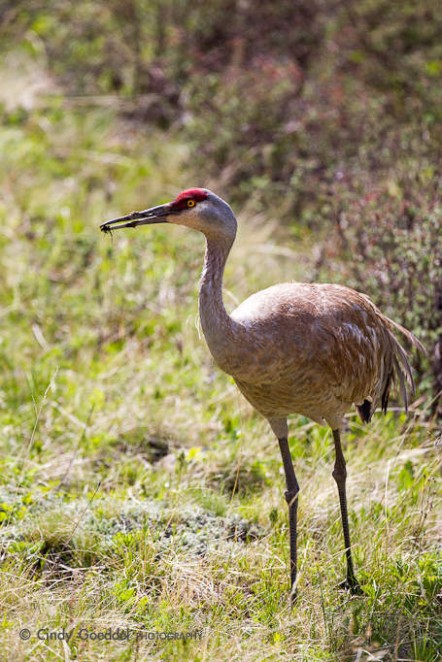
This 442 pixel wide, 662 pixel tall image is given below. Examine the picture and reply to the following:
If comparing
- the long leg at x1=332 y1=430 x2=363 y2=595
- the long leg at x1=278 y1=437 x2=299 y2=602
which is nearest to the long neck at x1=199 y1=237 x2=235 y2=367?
the long leg at x1=278 y1=437 x2=299 y2=602

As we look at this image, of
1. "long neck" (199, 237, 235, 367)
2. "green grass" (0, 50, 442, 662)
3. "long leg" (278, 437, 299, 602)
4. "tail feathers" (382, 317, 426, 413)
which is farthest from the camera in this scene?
"tail feathers" (382, 317, 426, 413)

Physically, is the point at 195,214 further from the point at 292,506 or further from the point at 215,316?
the point at 292,506

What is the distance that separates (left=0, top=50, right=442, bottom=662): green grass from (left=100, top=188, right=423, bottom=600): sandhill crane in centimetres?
24

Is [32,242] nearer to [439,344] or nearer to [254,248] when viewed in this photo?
[254,248]

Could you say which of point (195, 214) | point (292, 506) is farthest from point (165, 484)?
point (195, 214)

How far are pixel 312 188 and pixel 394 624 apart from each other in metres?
4.21

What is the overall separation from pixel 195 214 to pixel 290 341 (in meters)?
0.64

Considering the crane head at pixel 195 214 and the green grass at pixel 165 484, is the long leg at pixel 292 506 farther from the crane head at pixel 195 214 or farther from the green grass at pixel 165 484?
the crane head at pixel 195 214

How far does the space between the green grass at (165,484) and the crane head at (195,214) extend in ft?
4.33

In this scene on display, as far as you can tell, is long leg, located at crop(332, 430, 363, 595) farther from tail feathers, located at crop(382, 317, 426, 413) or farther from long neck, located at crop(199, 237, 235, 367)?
long neck, located at crop(199, 237, 235, 367)

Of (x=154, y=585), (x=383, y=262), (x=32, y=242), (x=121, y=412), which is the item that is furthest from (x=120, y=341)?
(x=154, y=585)

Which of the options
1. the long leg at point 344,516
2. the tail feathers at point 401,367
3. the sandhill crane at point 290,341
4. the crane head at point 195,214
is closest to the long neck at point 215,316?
→ the sandhill crane at point 290,341

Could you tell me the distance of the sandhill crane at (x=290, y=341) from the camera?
3.37m

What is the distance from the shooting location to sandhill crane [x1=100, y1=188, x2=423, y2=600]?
337 cm
